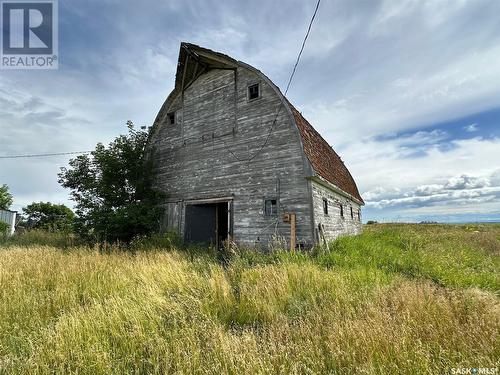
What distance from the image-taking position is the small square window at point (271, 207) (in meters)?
10.0

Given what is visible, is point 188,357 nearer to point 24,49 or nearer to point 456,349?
point 456,349

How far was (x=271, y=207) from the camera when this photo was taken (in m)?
10.1

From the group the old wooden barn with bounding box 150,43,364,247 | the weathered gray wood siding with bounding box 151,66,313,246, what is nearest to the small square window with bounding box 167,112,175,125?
the old wooden barn with bounding box 150,43,364,247

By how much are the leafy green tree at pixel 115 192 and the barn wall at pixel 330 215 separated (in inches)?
293

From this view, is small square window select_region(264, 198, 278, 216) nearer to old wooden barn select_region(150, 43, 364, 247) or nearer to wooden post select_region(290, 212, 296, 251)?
old wooden barn select_region(150, 43, 364, 247)

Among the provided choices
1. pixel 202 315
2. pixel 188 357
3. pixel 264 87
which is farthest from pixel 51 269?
pixel 264 87

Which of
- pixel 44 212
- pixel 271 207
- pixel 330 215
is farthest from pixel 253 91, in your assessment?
pixel 44 212

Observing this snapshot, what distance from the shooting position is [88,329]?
3801mm

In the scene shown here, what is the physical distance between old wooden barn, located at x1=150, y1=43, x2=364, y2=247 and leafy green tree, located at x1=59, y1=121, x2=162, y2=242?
2.67 feet

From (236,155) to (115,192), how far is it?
6136 mm

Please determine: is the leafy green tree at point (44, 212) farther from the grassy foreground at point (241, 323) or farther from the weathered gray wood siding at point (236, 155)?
the grassy foreground at point (241, 323)

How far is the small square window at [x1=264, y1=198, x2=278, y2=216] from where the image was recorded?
394 inches

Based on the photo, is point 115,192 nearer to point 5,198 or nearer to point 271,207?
point 271,207

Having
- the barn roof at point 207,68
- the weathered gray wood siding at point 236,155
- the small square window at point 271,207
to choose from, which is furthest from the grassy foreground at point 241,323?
the barn roof at point 207,68
